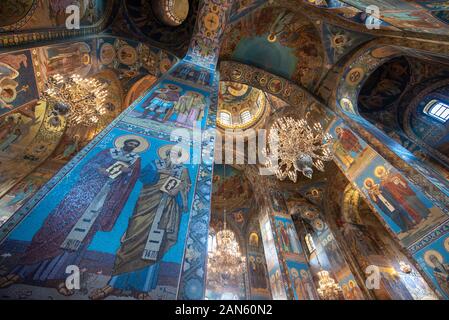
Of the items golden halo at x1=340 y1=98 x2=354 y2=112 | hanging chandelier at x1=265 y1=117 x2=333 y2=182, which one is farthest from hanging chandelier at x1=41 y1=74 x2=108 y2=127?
golden halo at x1=340 y1=98 x2=354 y2=112

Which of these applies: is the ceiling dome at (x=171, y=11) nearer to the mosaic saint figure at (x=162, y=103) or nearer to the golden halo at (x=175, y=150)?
the mosaic saint figure at (x=162, y=103)

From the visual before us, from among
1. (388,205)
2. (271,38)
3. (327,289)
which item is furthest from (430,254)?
(271,38)

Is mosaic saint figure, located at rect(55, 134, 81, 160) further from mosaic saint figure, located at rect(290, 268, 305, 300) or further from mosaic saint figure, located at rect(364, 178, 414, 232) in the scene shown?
mosaic saint figure, located at rect(364, 178, 414, 232)

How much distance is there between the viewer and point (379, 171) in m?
6.21

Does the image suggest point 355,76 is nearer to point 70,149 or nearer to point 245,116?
point 245,116

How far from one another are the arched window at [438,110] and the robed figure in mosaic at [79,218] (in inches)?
483

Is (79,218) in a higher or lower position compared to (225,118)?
lower

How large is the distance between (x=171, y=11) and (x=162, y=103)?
5.77 m

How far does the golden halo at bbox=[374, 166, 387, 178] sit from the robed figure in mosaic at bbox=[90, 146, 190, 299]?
6068 millimetres

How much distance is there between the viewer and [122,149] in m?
3.07

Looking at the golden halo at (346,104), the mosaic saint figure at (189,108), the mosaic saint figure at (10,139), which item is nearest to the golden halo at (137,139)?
the mosaic saint figure at (189,108)

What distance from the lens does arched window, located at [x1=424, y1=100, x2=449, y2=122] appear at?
8806 millimetres

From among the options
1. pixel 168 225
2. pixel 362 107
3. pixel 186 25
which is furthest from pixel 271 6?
pixel 168 225
